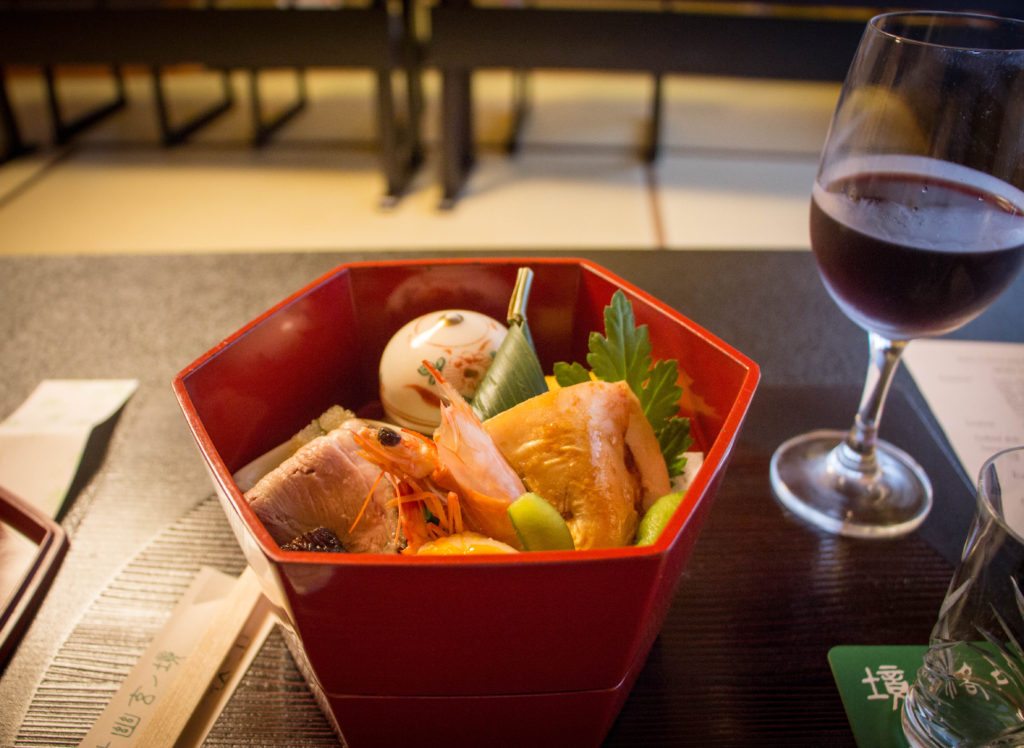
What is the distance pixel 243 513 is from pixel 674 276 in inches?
24.4

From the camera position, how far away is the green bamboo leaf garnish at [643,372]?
1.39 ft

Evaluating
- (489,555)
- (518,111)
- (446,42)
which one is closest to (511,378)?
(489,555)

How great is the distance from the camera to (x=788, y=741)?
16.0 inches

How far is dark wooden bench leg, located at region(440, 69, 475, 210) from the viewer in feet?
7.46

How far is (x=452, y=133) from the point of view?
234 centimetres

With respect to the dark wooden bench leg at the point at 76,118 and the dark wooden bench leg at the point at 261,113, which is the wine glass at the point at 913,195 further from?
the dark wooden bench leg at the point at 76,118

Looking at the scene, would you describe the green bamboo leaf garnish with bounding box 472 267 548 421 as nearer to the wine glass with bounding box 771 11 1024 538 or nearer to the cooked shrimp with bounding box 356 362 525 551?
the cooked shrimp with bounding box 356 362 525 551

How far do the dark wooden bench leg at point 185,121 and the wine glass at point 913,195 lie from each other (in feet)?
8.41

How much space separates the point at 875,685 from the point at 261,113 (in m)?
3.00

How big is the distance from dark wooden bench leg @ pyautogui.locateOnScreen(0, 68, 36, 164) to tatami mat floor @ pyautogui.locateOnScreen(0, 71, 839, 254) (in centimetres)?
4

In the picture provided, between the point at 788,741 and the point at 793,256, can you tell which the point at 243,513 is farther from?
the point at 793,256

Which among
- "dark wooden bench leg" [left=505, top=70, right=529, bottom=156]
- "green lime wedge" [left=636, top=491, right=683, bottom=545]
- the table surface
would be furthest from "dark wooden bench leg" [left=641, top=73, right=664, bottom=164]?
"green lime wedge" [left=636, top=491, right=683, bottom=545]

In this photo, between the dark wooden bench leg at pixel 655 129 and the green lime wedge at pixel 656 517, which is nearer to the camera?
the green lime wedge at pixel 656 517

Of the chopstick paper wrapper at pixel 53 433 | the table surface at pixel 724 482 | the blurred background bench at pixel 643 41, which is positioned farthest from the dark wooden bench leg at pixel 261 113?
the chopstick paper wrapper at pixel 53 433
